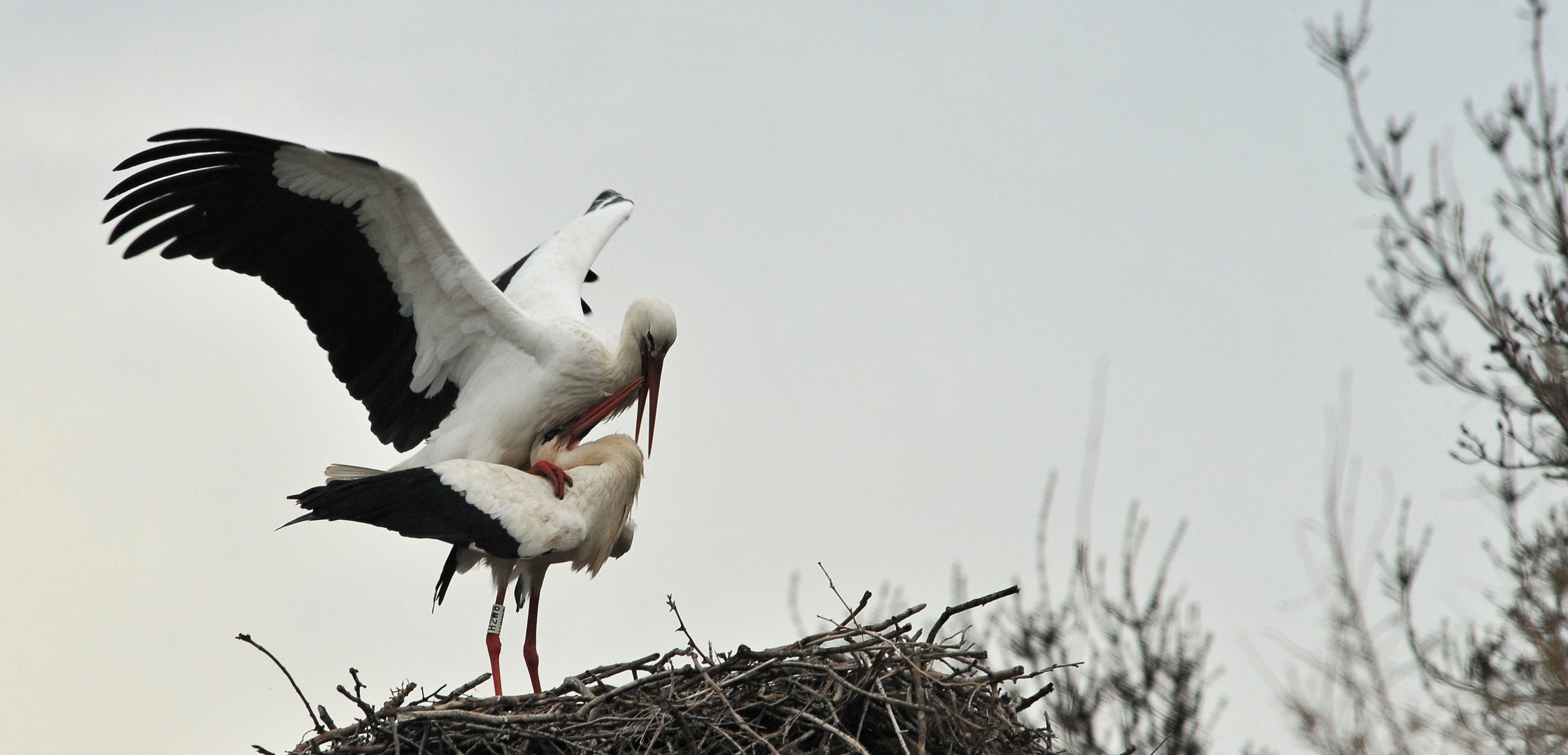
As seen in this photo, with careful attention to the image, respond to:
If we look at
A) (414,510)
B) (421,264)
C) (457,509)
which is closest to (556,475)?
(457,509)

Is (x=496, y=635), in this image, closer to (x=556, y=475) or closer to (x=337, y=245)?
(x=556, y=475)

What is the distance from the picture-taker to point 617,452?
600 cm

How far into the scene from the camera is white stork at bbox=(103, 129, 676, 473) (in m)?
5.79

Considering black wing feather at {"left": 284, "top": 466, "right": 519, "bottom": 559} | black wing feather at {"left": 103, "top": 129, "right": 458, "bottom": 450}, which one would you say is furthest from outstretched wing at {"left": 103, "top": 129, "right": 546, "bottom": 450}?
black wing feather at {"left": 284, "top": 466, "right": 519, "bottom": 559}

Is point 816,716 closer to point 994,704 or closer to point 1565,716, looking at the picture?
point 994,704

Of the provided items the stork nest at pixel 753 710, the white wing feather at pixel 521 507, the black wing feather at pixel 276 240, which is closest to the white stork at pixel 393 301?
the black wing feather at pixel 276 240

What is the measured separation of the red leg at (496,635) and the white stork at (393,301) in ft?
1.68

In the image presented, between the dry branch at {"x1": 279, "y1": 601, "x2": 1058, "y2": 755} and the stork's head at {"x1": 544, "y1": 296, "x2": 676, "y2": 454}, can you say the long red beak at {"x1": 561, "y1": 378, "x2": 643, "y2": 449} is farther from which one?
the dry branch at {"x1": 279, "y1": 601, "x2": 1058, "y2": 755}

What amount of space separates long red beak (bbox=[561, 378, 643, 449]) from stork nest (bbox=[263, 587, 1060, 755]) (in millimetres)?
1546

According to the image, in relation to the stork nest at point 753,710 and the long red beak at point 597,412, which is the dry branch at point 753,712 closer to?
the stork nest at point 753,710

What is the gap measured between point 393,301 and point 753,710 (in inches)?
92.0

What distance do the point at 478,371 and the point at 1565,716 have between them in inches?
152

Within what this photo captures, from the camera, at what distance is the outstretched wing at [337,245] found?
5.77m

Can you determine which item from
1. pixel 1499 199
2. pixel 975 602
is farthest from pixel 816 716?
pixel 1499 199
